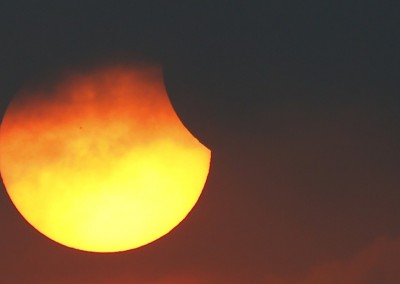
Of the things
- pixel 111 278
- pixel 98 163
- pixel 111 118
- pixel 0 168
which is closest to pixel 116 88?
pixel 111 118

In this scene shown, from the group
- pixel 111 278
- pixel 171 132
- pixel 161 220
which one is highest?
pixel 171 132

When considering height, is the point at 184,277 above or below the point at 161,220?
below

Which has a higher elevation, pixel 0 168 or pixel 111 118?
pixel 111 118

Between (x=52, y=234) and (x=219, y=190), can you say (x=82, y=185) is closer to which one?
(x=52, y=234)

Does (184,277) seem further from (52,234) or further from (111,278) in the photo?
(52,234)

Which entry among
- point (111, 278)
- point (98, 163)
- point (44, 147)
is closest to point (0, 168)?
point (44, 147)
